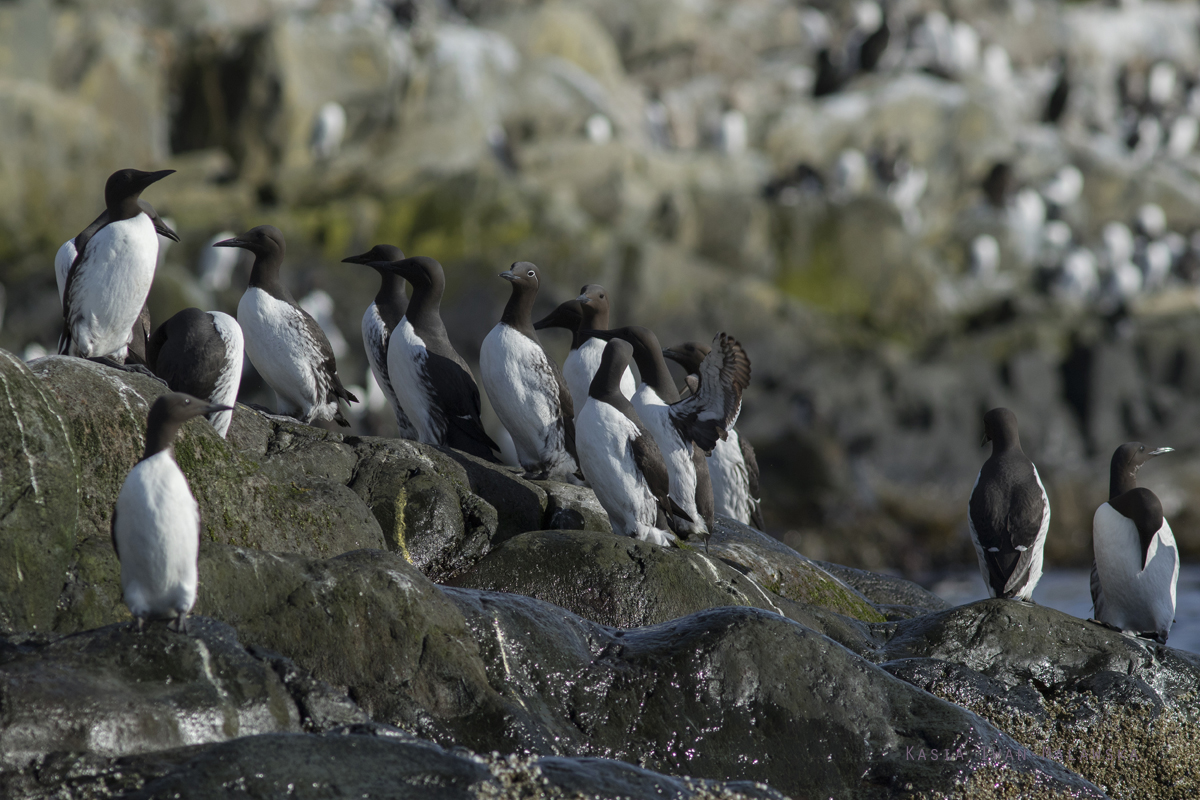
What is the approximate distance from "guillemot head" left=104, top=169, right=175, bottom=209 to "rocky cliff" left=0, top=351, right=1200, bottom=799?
3.45 feet

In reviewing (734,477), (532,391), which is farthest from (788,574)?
(532,391)

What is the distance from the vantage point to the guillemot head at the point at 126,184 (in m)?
6.66

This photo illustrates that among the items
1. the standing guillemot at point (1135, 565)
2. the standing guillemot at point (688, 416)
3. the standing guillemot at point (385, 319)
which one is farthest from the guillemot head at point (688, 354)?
the standing guillemot at point (1135, 565)

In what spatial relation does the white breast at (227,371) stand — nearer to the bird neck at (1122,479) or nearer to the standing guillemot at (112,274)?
the standing guillemot at (112,274)

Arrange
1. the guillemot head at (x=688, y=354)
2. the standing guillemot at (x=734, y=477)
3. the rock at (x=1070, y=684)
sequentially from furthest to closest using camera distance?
the standing guillemot at (x=734, y=477) < the guillemot head at (x=688, y=354) < the rock at (x=1070, y=684)

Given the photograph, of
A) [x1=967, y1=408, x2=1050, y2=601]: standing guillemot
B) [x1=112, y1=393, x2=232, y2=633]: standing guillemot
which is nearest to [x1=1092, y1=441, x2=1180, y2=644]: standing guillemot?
[x1=967, y1=408, x2=1050, y2=601]: standing guillemot

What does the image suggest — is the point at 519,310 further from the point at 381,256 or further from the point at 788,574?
the point at 788,574

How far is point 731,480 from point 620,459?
276 centimetres

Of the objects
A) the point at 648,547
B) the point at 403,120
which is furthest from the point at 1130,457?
the point at 403,120

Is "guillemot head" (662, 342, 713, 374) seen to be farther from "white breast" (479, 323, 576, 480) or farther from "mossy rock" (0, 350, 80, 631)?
"mossy rock" (0, 350, 80, 631)

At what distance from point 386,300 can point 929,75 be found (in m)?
28.4

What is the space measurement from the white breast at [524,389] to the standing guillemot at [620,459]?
64 centimetres

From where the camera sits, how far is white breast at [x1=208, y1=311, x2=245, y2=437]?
685cm

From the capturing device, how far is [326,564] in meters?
5.42
